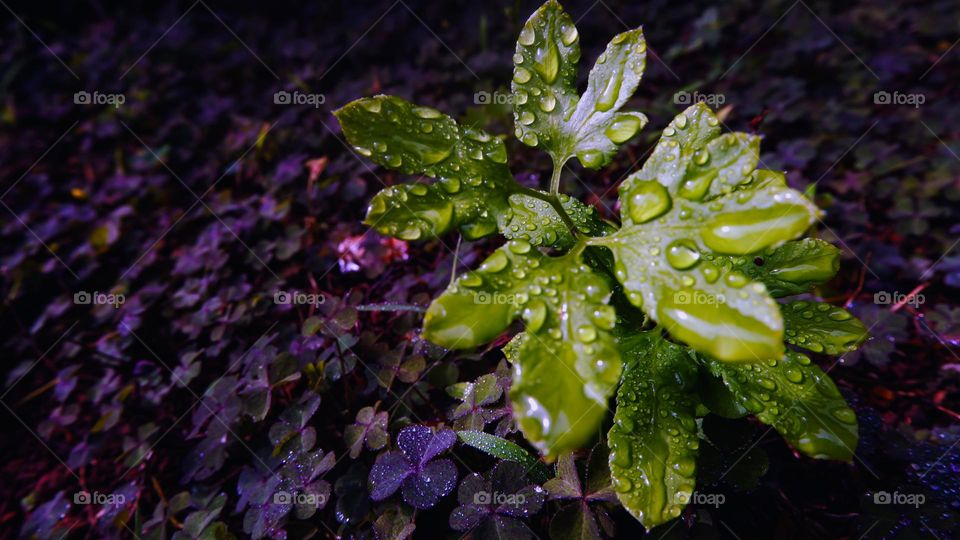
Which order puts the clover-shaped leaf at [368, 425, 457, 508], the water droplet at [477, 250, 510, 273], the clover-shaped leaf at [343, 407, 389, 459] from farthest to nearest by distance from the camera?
the clover-shaped leaf at [343, 407, 389, 459]
the clover-shaped leaf at [368, 425, 457, 508]
the water droplet at [477, 250, 510, 273]

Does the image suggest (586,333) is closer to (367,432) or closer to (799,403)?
(799,403)

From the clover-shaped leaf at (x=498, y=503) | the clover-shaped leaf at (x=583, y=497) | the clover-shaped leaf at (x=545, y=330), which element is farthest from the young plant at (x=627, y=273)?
the clover-shaped leaf at (x=498, y=503)

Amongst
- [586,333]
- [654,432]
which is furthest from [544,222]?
[654,432]

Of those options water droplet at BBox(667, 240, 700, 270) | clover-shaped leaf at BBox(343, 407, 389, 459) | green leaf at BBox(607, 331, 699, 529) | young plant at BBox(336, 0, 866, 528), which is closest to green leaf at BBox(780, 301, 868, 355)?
young plant at BBox(336, 0, 866, 528)

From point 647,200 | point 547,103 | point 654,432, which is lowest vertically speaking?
point 654,432

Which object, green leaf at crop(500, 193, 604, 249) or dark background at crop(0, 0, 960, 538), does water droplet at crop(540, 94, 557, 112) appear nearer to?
green leaf at crop(500, 193, 604, 249)

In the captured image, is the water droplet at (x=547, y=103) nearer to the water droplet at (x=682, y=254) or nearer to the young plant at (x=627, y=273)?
the young plant at (x=627, y=273)

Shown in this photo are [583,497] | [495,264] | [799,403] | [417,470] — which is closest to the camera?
[495,264]
